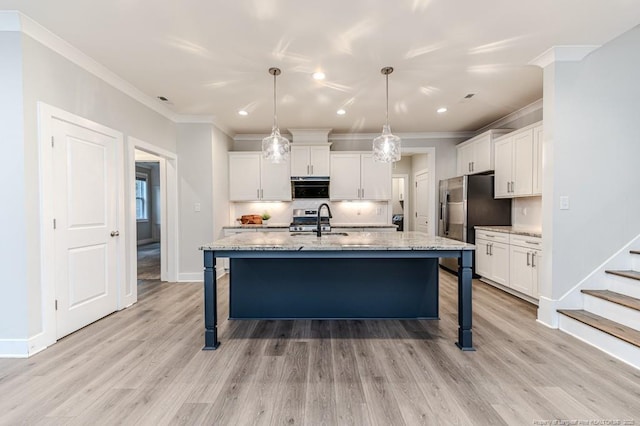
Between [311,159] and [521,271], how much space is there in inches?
144

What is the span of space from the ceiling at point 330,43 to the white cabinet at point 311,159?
4.68 ft

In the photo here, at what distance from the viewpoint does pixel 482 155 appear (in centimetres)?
480

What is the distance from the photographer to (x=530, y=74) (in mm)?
3271

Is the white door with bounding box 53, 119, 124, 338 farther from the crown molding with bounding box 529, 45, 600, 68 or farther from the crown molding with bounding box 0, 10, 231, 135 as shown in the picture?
the crown molding with bounding box 529, 45, 600, 68

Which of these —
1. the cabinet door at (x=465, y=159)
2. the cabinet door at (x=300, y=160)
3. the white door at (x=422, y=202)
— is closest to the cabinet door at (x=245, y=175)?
the cabinet door at (x=300, y=160)

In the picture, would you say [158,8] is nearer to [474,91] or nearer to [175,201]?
[175,201]

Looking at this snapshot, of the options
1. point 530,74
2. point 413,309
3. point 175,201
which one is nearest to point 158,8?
point 175,201

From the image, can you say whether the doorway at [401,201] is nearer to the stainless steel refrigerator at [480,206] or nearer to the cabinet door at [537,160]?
the stainless steel refrigerator at [480,206]

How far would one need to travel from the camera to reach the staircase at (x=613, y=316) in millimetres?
2261

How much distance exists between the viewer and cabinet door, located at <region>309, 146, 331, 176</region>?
5.51m

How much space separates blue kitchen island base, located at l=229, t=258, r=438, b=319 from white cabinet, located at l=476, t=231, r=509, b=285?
155 cm

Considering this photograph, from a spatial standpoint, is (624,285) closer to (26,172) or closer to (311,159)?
(311,159)

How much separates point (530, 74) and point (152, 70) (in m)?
4.09

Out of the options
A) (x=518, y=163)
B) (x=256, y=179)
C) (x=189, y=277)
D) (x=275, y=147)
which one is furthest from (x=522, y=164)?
(x=189, y=277)
